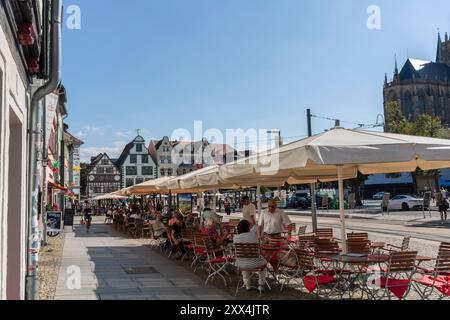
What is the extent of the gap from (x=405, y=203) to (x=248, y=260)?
36961mm

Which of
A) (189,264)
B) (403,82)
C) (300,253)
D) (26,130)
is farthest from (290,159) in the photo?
(403,82)

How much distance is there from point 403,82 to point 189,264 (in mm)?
100956

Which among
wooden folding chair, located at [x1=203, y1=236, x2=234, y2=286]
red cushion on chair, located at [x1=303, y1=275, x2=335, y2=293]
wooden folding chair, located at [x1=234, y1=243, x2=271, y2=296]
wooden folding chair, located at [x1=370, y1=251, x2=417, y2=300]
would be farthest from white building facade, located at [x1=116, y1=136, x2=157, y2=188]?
wooden folding chair, located at [x1=370, y1=251, x2=417, y2=300]

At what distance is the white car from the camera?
42.1 meters

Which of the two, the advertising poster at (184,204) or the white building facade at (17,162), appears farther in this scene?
the advertising poster at (184,204)

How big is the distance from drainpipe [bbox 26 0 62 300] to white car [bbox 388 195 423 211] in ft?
129

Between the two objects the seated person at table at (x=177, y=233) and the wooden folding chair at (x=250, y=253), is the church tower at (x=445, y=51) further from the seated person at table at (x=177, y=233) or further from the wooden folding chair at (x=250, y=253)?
the wooden folding chair at (x=250, y=253)

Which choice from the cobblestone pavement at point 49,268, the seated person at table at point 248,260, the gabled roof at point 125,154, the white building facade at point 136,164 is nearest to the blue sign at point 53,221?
the cobblestone pavement at point 49,268

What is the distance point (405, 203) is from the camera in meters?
42.6

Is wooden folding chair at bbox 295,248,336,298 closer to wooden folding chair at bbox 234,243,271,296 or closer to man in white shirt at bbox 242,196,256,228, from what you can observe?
wooden folding chair at bbox 234,243,271,296

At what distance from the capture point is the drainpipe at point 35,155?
6727 mm

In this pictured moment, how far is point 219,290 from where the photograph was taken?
9.39 m

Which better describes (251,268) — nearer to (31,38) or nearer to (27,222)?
(27,222)

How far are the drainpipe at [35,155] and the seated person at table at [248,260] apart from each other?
352 cm
